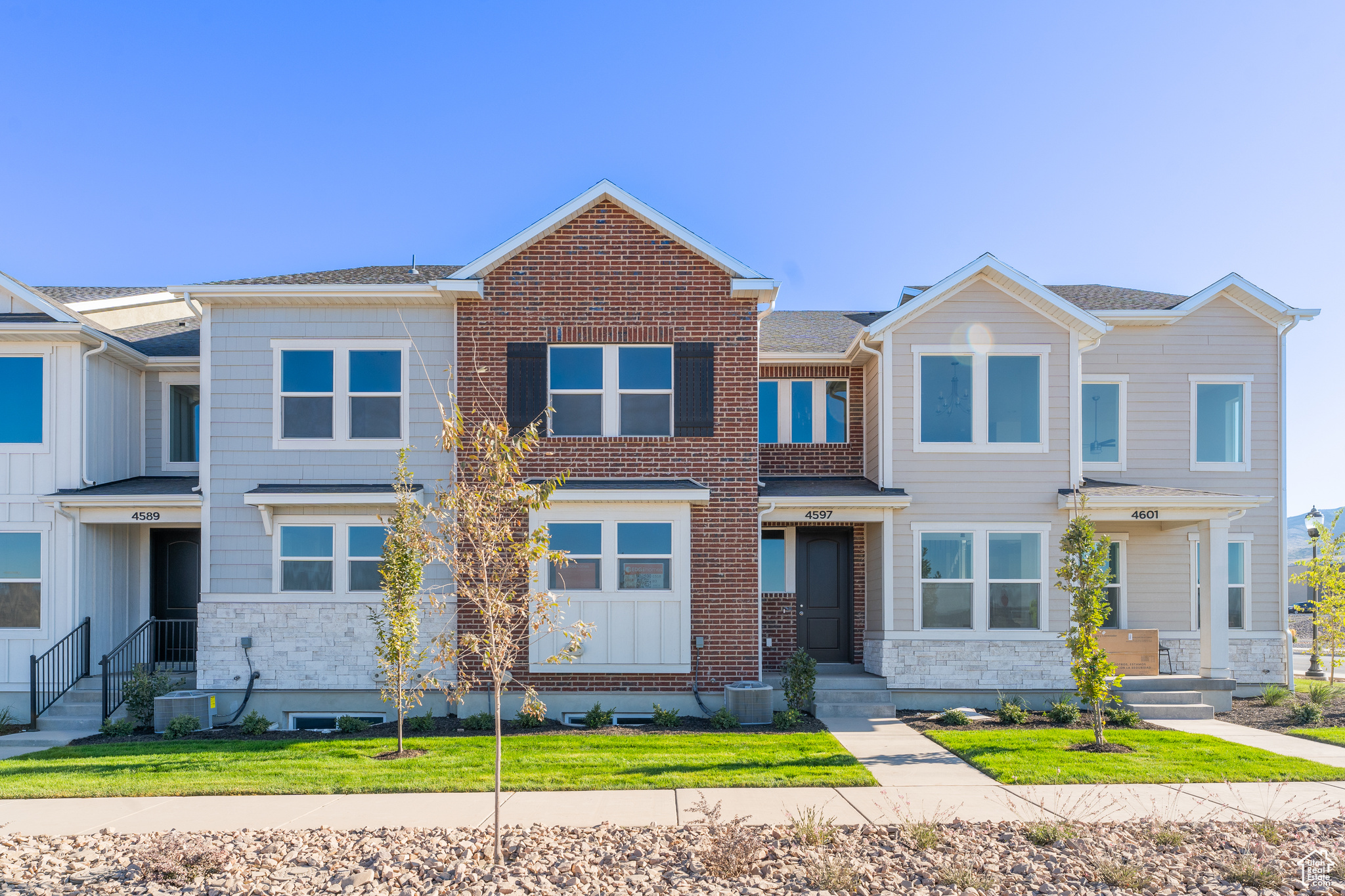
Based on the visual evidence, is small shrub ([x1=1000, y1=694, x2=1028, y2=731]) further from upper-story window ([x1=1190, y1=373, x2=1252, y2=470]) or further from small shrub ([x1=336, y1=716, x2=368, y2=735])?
A: small shrub ([x1=336, y1=716, x2=368, y2=735])

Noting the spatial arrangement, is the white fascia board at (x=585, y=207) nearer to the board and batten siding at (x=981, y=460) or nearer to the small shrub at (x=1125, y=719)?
the board and batten siding at (x=981, y=460)

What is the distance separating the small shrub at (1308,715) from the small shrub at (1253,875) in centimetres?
785

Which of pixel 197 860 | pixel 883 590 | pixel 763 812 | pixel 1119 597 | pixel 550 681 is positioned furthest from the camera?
pixel 1119 597

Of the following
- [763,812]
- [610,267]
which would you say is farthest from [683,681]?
[610,267]

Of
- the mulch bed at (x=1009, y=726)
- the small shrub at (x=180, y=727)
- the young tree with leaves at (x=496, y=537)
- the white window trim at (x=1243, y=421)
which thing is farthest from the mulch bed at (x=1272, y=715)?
the small shrub at (x=180, y=727)

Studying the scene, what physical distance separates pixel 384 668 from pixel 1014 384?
10.2 metres

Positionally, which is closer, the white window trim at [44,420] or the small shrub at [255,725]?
the small shrub at [255,725]

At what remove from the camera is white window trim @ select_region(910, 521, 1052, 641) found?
13789 millimetres

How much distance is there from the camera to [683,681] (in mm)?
12969

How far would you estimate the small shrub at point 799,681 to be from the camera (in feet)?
41.1

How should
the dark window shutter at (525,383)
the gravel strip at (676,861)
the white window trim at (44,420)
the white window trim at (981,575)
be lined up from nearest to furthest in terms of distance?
the gravel strip at (676,861), the dark window shutter at (525,383), the white window trim at (44,420), the white window trim at (981,575)

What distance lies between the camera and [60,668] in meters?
13.3

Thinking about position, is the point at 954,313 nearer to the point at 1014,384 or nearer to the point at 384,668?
the point at 1014,384

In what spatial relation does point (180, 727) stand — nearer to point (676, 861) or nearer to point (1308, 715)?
point (676, 861)
